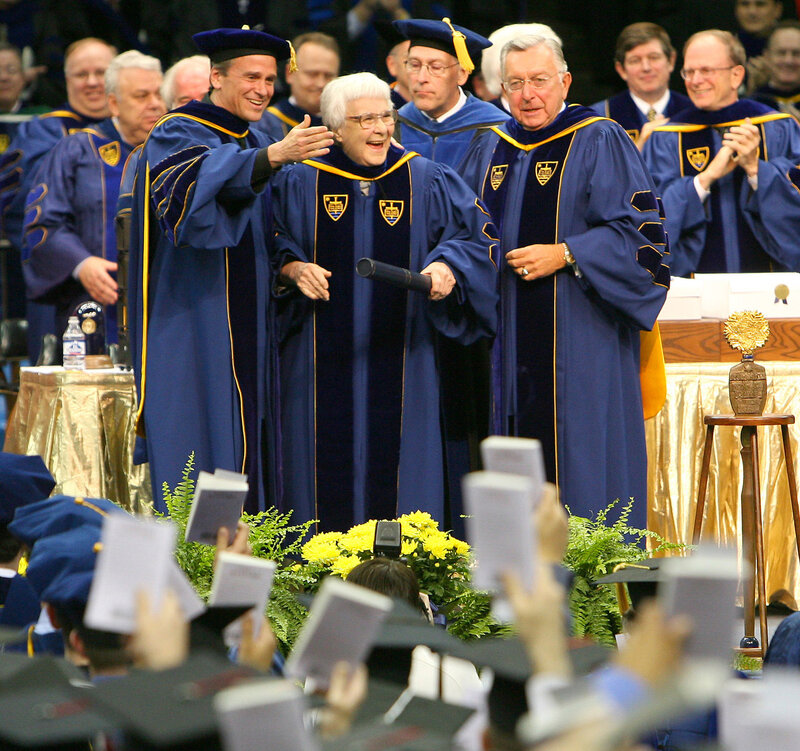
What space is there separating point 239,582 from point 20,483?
5.27 feet

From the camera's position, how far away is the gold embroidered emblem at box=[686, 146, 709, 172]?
308 inches

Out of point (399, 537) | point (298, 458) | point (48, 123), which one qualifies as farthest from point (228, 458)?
point (48, 123)

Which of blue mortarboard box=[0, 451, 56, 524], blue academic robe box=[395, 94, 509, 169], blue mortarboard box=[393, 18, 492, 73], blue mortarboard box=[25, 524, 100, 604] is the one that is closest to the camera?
blue mortarboard box=[25, 524, 100, 604]

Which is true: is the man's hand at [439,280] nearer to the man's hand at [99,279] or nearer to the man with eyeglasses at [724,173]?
the man with eyeglasses at [724,173]

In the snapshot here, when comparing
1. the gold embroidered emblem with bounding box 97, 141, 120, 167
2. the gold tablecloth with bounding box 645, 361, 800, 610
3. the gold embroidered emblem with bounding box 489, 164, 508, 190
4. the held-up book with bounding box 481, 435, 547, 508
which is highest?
the gold embroidered emblem with bounding box 97, 141, 120, 167

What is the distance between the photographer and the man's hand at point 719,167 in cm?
741

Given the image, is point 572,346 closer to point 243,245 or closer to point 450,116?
point 243,245

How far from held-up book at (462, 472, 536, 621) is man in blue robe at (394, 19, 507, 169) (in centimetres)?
481

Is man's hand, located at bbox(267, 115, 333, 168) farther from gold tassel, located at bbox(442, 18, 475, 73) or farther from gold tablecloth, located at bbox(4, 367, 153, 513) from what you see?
gold tablecloth, located at bbox(4, 367, 153, 513)

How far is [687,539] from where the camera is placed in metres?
6.19

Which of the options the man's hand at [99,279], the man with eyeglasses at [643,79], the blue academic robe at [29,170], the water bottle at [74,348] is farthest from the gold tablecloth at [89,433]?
the man with eyeglasses at [643,79]

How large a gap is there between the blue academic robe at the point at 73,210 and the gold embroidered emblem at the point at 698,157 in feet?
10.9

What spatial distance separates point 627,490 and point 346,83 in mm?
2069

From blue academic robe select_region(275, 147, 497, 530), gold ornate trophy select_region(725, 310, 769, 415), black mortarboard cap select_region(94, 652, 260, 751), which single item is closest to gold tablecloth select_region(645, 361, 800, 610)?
gold ornate trophy select_region(725, 310, 769, 415)
